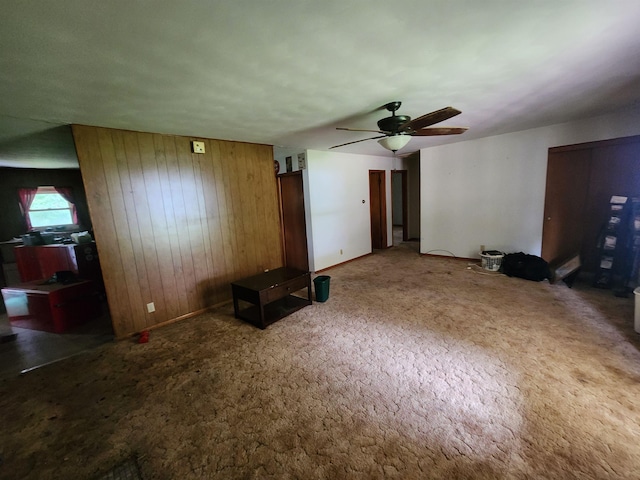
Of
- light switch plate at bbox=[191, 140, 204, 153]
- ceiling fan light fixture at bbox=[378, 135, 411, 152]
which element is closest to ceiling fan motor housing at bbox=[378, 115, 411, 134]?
ceiling fan light fixture at bbox=[378, 135, 411, 152]

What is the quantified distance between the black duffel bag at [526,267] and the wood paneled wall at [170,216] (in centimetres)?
396

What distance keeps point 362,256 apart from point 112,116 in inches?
186

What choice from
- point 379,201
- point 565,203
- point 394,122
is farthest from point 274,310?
point 565,203

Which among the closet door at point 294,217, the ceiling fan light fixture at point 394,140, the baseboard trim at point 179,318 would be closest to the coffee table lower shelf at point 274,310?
the baseboard trim at point 179,318

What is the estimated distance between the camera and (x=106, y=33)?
1.24m

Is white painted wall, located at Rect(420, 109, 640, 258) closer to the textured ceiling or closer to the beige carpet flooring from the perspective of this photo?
the textured ceiling

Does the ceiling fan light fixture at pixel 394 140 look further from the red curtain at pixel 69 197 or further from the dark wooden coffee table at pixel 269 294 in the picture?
the red curtain at pixel 69 197

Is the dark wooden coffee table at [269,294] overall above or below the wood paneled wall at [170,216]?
below

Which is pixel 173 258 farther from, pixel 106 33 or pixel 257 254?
pixel 106 33

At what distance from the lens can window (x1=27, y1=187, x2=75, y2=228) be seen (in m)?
5.98

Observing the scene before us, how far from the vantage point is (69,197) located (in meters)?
6.40

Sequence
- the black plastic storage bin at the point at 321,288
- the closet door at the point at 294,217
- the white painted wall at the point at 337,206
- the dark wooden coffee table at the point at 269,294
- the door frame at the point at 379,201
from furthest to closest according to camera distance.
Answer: the door frame at the point at 379,201, the closet door at the point at 294,217, the white painted wall at the point at 337,206, the black plastic storage bin at the point at 321,288, the dark wooden coffee table at the point at 269,294

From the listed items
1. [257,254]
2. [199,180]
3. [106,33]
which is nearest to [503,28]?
[106,33]

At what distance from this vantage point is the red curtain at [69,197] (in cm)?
630
